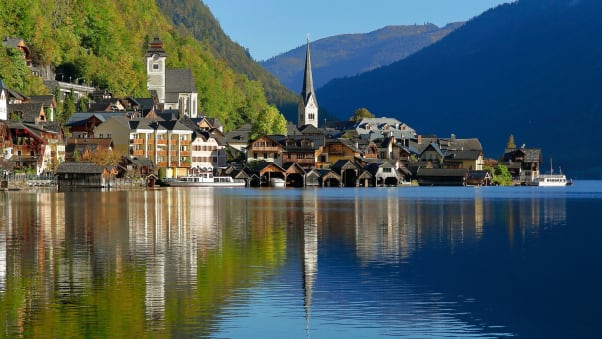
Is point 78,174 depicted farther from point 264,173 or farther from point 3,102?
point 264,173

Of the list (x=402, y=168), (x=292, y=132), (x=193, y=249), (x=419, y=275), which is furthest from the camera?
(x=292, y=132)

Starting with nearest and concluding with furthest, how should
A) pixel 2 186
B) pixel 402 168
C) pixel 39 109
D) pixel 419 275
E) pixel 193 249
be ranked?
pixel 419 275
pixel 193 249
pixel 2 186
pixel 39 109
pixel 402 168

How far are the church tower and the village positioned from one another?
0.60ft

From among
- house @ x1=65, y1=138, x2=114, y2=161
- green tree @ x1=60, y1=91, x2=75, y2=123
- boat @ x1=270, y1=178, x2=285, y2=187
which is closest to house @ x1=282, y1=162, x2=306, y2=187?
boat @ x1=270, y1=178, x2=285, y2=187

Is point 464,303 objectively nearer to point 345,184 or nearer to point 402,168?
point 345,184

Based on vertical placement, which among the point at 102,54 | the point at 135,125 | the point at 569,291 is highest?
the point at 102,54

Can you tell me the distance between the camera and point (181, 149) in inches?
5379

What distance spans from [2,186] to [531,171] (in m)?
113

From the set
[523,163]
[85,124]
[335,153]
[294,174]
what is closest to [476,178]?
[523,163]

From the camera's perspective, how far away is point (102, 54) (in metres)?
162

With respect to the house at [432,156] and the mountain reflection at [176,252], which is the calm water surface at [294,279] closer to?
the mountain reflection at [176,252]

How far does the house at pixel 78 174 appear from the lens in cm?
10725

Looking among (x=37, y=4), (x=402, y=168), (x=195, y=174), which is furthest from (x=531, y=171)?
(x=37, y=4)

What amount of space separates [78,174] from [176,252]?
74504mm
